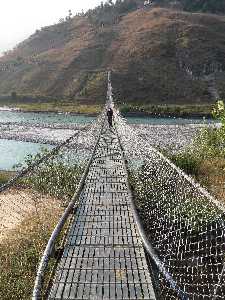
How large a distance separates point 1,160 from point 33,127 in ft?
42.5

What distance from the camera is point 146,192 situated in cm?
1021

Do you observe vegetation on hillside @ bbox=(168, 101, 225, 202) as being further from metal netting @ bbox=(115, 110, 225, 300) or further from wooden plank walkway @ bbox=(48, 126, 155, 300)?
wooden plank walkway @ bbox=(48, 126, 155, 300)

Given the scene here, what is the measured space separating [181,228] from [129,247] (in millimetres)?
1345

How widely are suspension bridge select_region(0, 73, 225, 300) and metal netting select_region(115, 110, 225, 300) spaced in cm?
2

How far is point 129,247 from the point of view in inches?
261

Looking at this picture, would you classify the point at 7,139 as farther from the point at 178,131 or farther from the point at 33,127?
the point at 178,131

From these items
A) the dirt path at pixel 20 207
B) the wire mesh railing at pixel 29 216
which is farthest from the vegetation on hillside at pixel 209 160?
the dirt path at pixel 20 207

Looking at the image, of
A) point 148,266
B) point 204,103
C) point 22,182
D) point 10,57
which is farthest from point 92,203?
point 10,57

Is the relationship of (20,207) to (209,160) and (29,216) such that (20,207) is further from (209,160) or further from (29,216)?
(209,160)

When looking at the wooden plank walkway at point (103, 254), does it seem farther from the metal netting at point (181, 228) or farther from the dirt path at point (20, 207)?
the dirt path at point (20, 207)

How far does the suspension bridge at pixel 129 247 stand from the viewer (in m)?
5.40

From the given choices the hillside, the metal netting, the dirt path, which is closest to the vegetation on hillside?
the metal netting

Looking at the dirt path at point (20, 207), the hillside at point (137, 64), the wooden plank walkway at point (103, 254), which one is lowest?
the dirt path at point (20, 207)

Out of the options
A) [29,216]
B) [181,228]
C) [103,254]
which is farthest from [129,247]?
[29,216]
